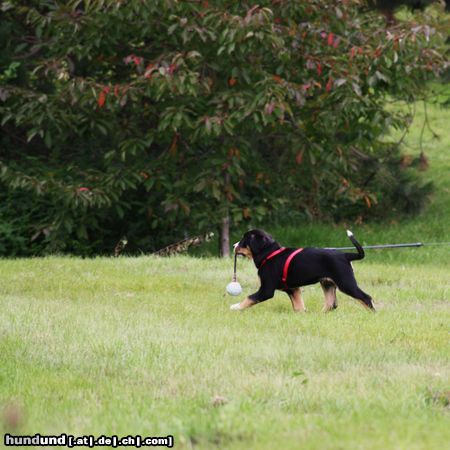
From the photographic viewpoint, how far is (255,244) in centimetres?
968

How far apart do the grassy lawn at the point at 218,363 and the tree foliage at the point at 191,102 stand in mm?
2813

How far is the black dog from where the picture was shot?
9.37 m

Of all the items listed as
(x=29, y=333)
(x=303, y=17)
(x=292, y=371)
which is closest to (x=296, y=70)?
(x=303, y=17)

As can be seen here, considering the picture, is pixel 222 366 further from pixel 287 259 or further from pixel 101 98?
pixel 101 98

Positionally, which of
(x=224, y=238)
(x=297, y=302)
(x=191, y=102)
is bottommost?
(x=224, y=238)

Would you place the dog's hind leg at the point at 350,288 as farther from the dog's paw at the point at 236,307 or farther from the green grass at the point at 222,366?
the dog's paw at the point at 236,307

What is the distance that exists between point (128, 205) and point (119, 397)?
9778 mm

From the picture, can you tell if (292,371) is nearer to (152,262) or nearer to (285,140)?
(152,262)

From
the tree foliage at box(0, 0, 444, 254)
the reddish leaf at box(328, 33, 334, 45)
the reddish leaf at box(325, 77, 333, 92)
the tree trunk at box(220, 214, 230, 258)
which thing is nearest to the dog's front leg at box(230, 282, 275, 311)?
the tree foliage at box(0, 0, 444, 254)

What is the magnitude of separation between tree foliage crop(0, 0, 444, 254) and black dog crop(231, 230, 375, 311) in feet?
14.0

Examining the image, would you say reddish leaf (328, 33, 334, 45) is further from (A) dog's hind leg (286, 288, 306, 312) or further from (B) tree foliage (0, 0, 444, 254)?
(A) dog's hind leg (286, 288, 306, 312)

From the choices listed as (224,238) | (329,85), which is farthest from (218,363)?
(224,238)

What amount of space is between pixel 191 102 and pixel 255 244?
17.3 ft

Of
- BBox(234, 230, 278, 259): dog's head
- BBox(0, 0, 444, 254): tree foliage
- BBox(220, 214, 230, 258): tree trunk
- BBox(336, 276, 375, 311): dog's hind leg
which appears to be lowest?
BBox(220, 214, 230, 258): tree trunk
